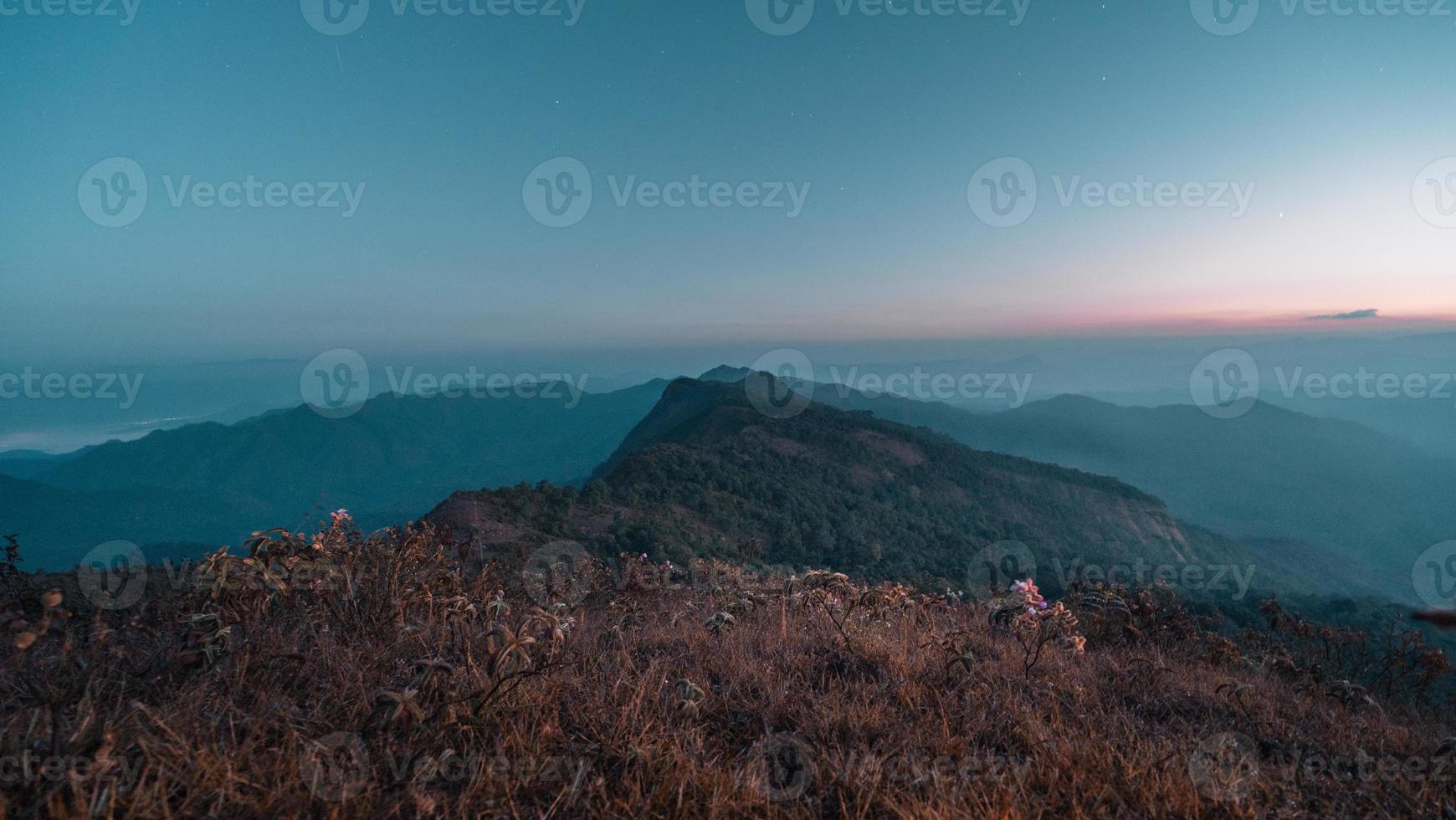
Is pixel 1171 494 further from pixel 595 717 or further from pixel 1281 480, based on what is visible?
pixel 595 717

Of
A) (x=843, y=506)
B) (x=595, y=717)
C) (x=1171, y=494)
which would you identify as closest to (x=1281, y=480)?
(x=1171, y=494)

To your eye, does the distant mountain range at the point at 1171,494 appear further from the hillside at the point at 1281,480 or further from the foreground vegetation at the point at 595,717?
the foreground vegetation at the point at 595,717

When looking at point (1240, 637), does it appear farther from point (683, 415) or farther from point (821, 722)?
point (683, 415)

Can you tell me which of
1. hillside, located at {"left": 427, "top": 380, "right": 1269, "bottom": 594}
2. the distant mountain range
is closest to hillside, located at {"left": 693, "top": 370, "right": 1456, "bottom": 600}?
the distant mountain range

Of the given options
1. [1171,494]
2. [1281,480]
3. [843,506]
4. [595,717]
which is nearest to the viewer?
[595,717]

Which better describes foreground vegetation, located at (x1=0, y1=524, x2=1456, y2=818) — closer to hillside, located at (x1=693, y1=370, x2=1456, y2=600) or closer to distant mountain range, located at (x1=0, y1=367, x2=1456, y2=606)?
distant mountain range, located at (x1=0, y1=367, x2=1456, y2=606)

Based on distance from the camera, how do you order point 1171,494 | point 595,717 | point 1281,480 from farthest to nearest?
1. point 1281,480
2. point 1171,494
3. point 595,717

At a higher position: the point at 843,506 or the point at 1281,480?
the point at 843,506

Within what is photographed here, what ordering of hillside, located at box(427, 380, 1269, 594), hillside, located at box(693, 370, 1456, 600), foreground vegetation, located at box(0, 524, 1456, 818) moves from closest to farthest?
foreground vegetation, located at box(0, 524, 1456, 818), hillside, located at box(427, 380, 1269, 594), hillside, located at box(693, 370, 1456, 600)

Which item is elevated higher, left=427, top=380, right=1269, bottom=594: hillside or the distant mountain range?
left=427, top=380, right=1269, bottom=594: hillside
